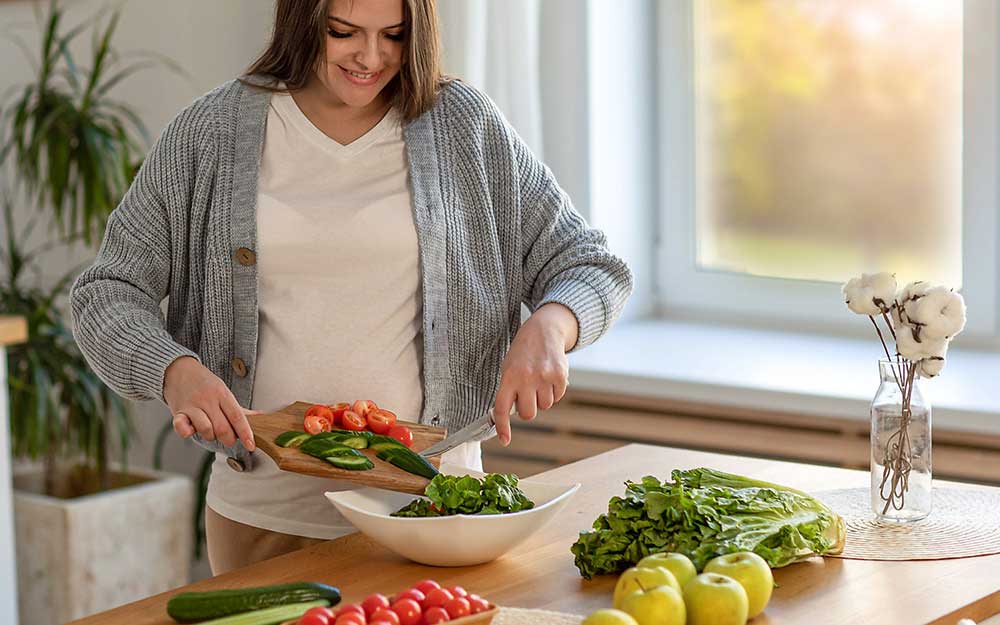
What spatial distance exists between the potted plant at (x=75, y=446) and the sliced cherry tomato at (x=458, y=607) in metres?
2.09

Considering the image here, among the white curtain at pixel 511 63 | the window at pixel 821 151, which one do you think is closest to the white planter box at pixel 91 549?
the white curtain at pixel 511 63

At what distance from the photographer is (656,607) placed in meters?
1.34

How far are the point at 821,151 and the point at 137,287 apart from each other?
185 cm

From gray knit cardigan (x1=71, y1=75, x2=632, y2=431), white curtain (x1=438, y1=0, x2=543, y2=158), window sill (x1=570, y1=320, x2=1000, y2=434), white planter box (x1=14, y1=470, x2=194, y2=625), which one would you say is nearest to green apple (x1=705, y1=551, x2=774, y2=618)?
gray knit cardigan (x1=71, y1=75, x2=632, y2=431)

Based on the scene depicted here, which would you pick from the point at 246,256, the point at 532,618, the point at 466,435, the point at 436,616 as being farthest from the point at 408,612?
the point at 246,256

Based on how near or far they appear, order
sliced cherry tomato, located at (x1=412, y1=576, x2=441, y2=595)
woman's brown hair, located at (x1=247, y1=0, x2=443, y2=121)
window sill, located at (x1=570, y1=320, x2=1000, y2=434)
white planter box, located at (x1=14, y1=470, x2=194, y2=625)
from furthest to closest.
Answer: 1. white planter box, located at (x1=14, y1=470, x2=194, y2=625)
2. window sill, located at (x1=570, y1=320, x2=1000, y2=434)
3. woman's brown hair, located at (x1=247, y1=0, x2=443, y2=121)
4. sliced cherry tomato, located at (x1=412, y1=576, x2=441, y2=595)

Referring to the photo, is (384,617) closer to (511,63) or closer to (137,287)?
(137,287)

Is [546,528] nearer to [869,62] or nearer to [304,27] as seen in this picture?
[304,27]

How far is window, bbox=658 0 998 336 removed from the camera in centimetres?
306

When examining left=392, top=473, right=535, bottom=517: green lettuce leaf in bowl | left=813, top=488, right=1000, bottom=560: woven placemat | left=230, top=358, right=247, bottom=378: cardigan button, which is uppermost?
left=230, top=358, right=247, bottom=378: cardigan button

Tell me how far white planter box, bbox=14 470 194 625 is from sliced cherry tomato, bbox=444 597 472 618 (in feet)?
6.87

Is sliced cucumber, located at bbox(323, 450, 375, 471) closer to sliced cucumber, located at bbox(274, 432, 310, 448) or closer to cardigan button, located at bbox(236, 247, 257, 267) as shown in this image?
sliced cucumber, located at bbox(274, 432, 310, 448)

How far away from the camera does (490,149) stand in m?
1.97

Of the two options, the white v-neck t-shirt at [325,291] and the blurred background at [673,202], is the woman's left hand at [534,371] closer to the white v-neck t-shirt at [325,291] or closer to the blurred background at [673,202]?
the white v-neck t-shirt at [325,291]
